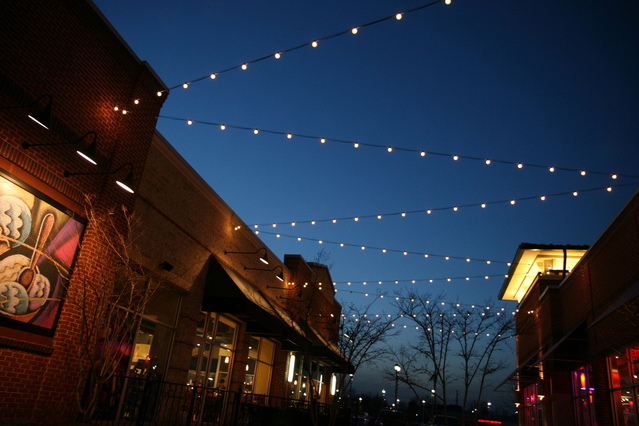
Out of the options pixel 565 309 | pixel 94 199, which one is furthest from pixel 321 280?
pixel 94 199

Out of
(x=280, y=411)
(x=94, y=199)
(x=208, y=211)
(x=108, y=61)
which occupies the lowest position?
(x=280, y=411)

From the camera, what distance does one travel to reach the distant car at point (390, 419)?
18.2 m

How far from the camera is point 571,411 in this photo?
15938 mm

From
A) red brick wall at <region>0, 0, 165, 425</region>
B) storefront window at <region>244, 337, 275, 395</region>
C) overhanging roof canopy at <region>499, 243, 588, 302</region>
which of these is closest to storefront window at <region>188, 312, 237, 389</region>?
storefront window at <region>244, 337, 275, 395</region>

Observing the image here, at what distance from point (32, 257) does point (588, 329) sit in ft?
43.7

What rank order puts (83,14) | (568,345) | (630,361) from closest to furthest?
(83,14) → (630,361) → (568,345)

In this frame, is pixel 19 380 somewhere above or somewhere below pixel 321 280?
below

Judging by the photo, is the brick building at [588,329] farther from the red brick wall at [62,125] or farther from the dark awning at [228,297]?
the red brick wall at [62,125]

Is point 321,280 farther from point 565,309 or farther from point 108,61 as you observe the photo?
point 108,61

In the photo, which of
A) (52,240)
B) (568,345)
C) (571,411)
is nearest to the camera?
(52,240)

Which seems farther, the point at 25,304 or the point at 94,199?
the point at 94,199

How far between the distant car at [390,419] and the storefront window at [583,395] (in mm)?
5953

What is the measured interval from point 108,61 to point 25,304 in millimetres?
4720

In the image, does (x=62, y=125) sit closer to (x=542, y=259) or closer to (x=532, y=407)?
(x=542, y=259)
